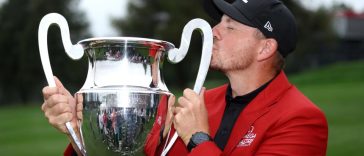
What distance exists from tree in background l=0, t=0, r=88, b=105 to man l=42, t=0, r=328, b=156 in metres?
34.8

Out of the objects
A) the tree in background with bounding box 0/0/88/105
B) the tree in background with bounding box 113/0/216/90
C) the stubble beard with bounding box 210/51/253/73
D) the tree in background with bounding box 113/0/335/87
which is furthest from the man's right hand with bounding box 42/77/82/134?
the tree in background with bounding box 0/0/88/105

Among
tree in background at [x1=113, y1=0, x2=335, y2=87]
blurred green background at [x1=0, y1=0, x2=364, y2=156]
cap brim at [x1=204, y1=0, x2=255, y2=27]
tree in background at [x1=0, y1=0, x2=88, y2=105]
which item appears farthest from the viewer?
tree in background at [x1=0, y1=0, x2=88, y2=105]

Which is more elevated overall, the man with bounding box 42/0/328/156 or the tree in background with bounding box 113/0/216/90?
the man with bounding box 42/0/328/156

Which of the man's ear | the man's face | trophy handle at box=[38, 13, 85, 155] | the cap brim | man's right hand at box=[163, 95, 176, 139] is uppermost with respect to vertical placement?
trophy handle at box=[38, 13, 85, 155]

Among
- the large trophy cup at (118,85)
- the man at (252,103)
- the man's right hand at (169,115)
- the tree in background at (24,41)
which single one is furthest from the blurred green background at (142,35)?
the large trophy cup at (118,85)

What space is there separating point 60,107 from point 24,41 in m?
36.2

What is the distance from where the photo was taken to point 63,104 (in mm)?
2344

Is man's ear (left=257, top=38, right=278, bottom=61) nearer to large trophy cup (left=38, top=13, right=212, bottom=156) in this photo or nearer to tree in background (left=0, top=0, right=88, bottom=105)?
large trophy cup (left=38, top=13, right=212, bottom=156)

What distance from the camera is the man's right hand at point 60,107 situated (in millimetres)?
2340

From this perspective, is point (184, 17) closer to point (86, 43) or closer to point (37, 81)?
point (37, 81)

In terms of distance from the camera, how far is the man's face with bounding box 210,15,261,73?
2598mm

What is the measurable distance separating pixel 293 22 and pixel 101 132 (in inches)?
36.5

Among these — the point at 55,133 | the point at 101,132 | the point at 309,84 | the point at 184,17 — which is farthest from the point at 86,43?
the point at 184,17

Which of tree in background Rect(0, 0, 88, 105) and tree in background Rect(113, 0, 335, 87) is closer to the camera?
tree in background Rect(113, 0, 335, 87)
